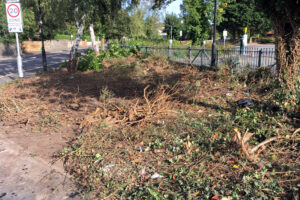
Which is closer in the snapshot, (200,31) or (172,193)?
(172,193)

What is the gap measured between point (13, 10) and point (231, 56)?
31.0 feet

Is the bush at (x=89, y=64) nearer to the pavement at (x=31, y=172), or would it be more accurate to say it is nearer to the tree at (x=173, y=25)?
the pavement at (x=31, y=172)

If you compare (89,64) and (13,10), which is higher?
(13,10)

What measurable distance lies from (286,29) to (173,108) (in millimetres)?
3139

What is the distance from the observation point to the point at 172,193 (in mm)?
3447

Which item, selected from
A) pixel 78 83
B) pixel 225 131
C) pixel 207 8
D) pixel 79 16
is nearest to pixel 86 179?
pixel 225 131

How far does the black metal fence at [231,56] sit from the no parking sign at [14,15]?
6798mm

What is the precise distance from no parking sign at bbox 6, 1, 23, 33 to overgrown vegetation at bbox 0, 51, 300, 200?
437 cm


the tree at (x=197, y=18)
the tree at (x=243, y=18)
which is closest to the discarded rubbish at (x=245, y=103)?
the tree at (x=197, y=18)

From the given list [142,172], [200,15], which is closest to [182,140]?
[142,172]

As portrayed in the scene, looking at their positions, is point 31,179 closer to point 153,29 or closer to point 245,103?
point 245,103

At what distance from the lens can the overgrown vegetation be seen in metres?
3.56

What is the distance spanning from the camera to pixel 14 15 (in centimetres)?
1154

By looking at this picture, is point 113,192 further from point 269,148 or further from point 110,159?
point 269,148
